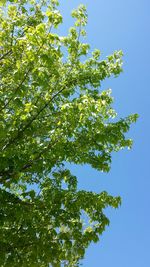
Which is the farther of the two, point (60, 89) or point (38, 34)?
point (60, 89)

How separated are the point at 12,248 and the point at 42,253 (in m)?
0.86

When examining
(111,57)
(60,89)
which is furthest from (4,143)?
(111,57)

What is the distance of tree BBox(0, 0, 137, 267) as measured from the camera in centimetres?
995

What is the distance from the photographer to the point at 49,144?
10.5 metres

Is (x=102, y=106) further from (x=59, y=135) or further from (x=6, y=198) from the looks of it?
(x=6, y=198)

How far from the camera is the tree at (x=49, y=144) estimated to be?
9.95 metres

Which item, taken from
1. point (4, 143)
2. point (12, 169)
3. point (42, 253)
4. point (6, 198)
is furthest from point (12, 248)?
point (4, 143)

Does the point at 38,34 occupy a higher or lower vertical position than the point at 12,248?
higher

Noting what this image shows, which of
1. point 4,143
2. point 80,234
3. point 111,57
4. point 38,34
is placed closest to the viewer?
point 38,34

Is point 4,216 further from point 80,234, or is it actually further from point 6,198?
point 80,234

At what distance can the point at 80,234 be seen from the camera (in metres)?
11.0

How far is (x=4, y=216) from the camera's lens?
10.4 metres

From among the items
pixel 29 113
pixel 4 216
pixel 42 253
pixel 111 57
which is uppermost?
pixel 111 57

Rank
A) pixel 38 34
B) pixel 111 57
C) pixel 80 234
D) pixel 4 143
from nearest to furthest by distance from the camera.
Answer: pixel 38 34 < pixel 4 143 < pixel 80 234 < pixel 111 57
